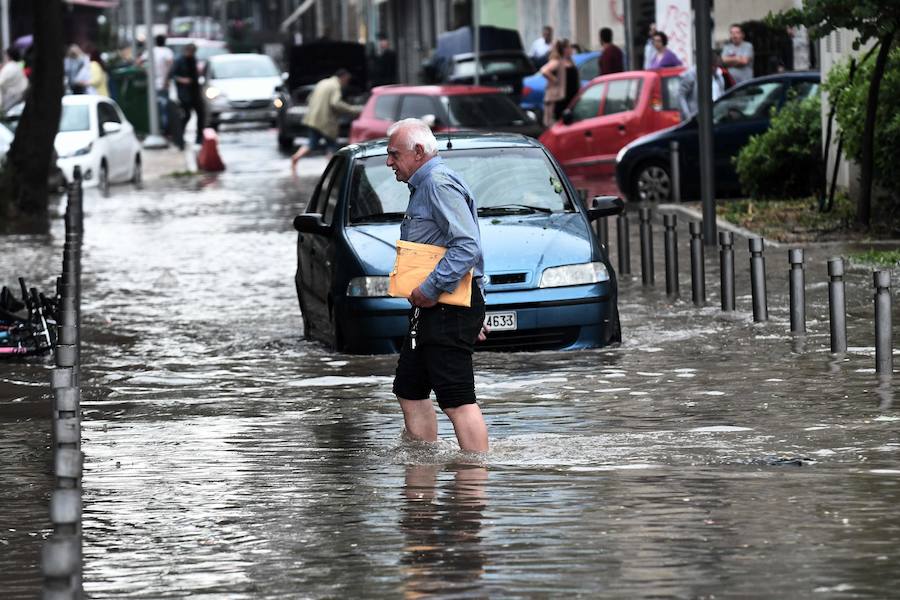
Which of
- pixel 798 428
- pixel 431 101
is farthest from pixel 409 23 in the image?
pixel 798 428

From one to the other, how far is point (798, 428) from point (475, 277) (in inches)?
71.1

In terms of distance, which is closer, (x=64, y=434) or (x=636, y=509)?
(x=64, y=434)

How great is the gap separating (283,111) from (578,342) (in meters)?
30.4

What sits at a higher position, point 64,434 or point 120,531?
point 64,434

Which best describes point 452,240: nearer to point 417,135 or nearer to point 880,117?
point 417,135

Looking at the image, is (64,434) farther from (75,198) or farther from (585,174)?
(585,174)

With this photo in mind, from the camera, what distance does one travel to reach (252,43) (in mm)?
85750

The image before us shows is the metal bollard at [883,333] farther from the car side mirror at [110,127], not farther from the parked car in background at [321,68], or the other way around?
the parked car in background at [321,68]

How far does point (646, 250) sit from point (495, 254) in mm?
4194

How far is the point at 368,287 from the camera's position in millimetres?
13258

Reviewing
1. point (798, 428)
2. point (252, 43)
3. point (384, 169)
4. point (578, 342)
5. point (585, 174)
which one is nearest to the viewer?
point (798, 428)

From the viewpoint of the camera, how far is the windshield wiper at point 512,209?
14062 millimetres

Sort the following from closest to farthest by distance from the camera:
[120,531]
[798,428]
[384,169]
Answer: [120,531]
[798,428]
[384,169]

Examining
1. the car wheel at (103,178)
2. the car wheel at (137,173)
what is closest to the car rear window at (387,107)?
the car wheel at (103,178)
